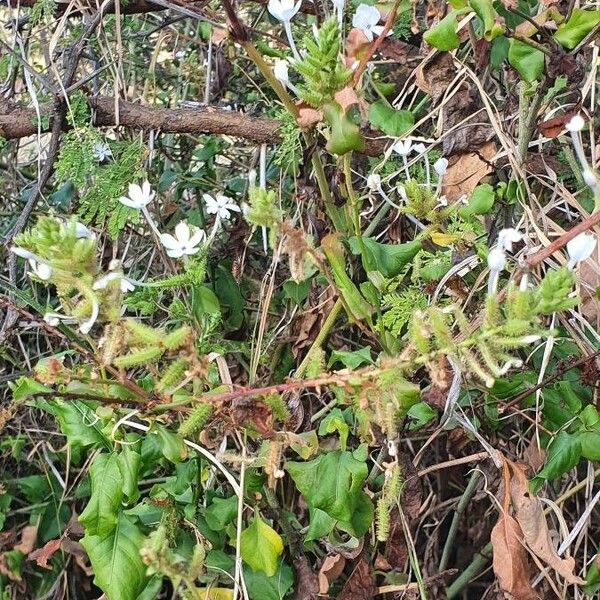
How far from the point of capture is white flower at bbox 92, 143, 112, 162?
3.43ft

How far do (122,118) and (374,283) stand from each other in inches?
19.4

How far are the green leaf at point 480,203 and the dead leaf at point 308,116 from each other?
279 millimetres

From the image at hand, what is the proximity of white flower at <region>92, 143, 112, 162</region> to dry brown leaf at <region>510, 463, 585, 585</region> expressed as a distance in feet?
2.15

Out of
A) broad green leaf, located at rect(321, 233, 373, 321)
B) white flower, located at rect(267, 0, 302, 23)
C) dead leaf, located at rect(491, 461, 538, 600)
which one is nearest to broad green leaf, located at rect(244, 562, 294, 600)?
dead leaf, located at rect(491, 461, 538, 600)

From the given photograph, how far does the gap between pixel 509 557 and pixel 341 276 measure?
1.14 ft

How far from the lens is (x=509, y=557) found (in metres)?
0.80

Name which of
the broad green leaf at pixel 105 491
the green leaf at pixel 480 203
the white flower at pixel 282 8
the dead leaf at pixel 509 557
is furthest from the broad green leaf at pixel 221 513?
the white flower at pixel 282 8

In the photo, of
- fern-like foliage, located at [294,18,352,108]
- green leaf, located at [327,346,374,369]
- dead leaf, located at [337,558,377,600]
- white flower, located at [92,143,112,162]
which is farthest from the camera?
white flower, located at [92,143,112,162]

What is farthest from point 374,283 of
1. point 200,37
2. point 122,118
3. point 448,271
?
point 200,37

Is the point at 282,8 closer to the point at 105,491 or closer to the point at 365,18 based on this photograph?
the point at 365,18

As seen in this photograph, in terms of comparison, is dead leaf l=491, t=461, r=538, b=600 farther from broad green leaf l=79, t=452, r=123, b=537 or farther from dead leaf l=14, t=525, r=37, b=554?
dead leaf l=14, t=525, r=37, b=554

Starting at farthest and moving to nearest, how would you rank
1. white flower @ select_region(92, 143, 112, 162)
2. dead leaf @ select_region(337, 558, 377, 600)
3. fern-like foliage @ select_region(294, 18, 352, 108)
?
white flower @ select_region(92, 143, 112, 162) < dead leaf @ select_region(337, 558, 377, 600) < fern-like foliage @ select_region(294, 18, 352, 108)

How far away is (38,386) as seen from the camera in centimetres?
78

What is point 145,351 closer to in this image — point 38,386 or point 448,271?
point 38,386
